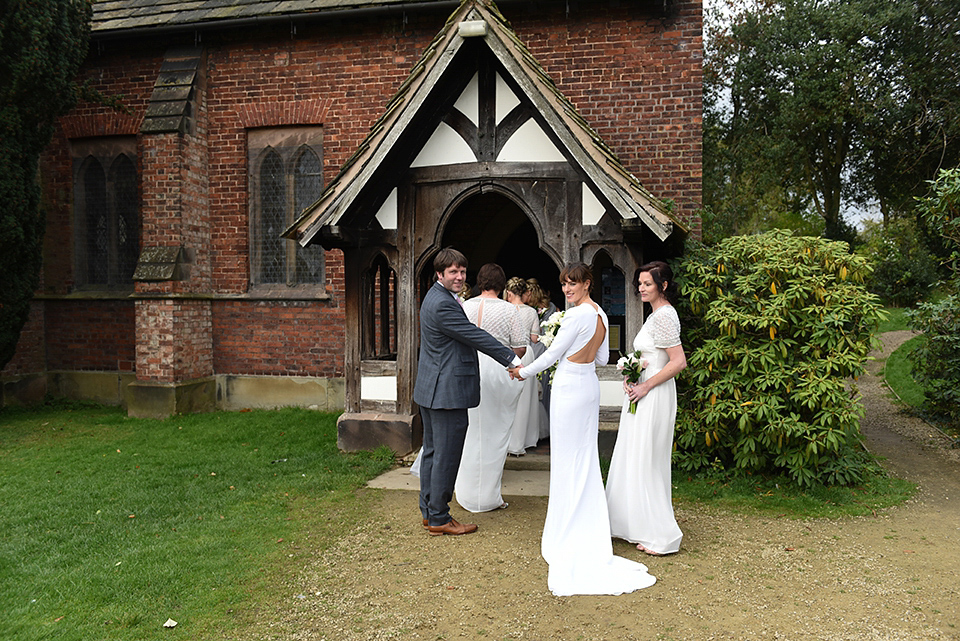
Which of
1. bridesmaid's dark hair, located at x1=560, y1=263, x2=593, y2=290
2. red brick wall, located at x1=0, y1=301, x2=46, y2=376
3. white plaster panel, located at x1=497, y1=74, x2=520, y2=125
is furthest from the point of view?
red brick wall, located at x1=0, y1=301, x2=46, y2=376

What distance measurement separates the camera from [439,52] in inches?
261

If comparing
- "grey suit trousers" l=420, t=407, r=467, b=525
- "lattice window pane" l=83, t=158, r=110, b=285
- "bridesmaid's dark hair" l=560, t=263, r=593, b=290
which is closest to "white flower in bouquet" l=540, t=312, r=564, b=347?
"bridesmaid's dark hair" l=560, t=263, r=593, b=290

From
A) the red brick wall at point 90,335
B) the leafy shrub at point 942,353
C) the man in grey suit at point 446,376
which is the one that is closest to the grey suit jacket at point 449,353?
the man in grey suit at point 446,376

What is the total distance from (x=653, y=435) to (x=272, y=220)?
798 cm

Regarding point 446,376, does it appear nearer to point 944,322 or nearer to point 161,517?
point 161,517

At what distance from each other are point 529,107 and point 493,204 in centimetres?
374

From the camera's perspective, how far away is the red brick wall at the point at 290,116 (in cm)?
922

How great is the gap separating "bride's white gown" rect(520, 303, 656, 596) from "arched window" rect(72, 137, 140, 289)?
951cm

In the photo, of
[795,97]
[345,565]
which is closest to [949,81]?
[795,97]

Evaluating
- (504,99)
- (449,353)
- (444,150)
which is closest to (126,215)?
(444,150)

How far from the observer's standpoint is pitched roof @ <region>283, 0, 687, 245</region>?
6.13 meters

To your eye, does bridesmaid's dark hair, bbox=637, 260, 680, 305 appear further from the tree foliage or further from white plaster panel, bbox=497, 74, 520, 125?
the tree foliage

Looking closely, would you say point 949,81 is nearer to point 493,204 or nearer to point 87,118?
point 493,204

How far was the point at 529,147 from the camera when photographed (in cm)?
696
